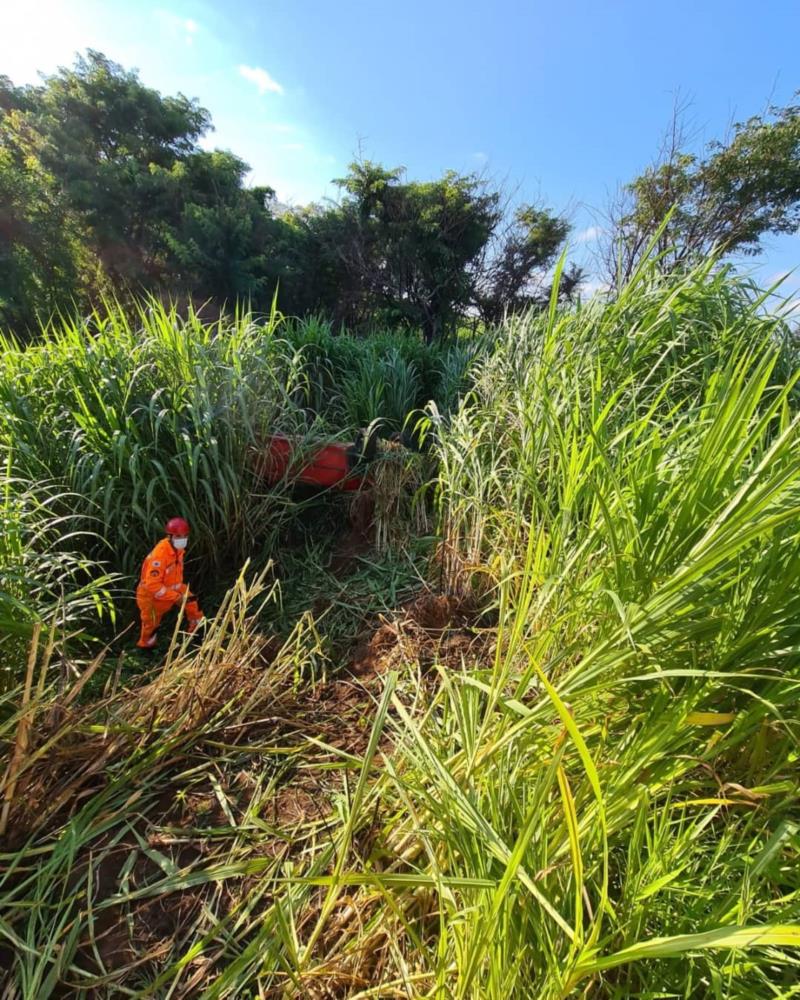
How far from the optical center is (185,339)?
5.91 ft

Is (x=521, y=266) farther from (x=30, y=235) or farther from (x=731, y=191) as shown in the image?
(x=30, y=235)

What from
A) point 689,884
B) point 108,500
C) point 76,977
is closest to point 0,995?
point 76,977


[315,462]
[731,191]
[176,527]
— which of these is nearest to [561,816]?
[176,527]

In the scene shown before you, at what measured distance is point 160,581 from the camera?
135cm

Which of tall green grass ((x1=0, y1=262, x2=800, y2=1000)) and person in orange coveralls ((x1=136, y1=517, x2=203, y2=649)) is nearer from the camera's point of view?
tall green grass ((x1=0, y1=262, x2=800, y2=1000))

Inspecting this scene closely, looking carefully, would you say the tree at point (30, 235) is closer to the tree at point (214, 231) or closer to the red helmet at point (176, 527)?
the tree at point (214, 231)

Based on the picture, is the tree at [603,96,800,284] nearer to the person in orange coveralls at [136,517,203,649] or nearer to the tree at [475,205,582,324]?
the tree at [475,205,582,324]

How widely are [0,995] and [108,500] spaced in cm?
115

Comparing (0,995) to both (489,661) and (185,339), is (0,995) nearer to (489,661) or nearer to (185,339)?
(489,661)

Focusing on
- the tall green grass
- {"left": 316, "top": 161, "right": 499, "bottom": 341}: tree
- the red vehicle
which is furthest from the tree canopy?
the tall green grass

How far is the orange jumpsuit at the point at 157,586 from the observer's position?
52.5 inches

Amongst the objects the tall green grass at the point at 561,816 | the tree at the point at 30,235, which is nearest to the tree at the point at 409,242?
the tree at the point at 30,235

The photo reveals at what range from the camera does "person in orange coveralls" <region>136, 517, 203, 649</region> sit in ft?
4.37

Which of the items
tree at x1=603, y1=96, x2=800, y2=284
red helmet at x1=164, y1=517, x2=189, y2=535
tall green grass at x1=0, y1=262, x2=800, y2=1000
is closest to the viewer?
tall green grass at x1=0, y1=262, x2=800, y2=1000
